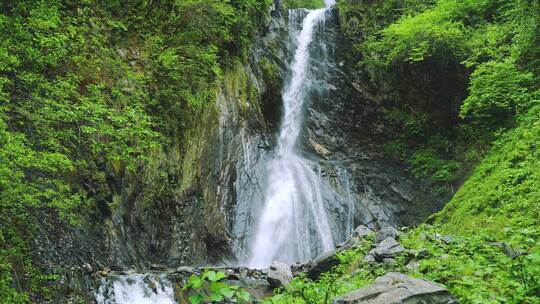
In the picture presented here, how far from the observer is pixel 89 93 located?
28.7 feet

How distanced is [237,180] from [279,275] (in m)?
4.97

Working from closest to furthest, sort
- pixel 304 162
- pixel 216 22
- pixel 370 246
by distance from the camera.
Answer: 1. pixel 370 246
2. pixel 216 22
3. pixel 304 162

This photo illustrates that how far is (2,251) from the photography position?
16.7 ft

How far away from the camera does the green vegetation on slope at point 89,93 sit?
18.0 feet

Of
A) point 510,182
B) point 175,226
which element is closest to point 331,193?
point 175,226

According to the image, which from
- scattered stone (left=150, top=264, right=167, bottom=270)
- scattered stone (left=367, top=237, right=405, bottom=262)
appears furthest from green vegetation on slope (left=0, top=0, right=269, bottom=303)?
scattered stone (left=367, top=237, right=405, bottom=262)

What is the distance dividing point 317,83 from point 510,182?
11.4 m

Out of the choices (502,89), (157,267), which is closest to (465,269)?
(157,267)

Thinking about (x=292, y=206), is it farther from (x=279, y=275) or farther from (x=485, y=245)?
(x=485, y=245)

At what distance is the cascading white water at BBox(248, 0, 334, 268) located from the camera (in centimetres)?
1243

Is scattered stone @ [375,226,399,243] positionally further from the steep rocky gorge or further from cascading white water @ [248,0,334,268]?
the steep rocky gorge

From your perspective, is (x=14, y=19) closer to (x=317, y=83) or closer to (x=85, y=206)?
(x=85, y=206)

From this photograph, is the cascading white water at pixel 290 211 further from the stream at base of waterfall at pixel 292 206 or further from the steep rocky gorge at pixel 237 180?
the steep rocky gorge at pixel 237 180

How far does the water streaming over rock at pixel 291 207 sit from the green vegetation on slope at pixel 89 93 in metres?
3.63
